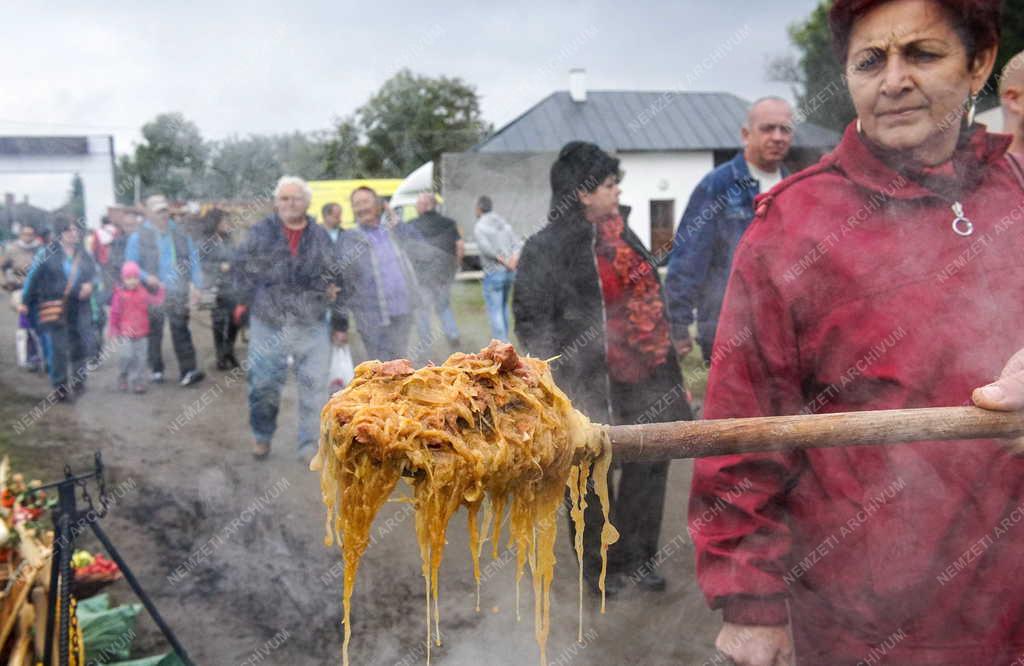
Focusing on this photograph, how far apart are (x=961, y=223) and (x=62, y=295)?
989 centimetres

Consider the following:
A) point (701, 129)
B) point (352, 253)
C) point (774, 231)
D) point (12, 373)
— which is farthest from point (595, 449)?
point (701, 129)

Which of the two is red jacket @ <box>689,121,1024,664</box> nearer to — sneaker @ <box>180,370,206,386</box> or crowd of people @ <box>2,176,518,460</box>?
crowd of people @ <box>2,176,518,460</box>

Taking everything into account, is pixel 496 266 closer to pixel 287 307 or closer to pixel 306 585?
pixel 287 307

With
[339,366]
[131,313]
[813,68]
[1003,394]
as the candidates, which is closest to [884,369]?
[1003,394]

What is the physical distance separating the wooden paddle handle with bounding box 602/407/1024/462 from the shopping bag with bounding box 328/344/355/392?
4919 mm

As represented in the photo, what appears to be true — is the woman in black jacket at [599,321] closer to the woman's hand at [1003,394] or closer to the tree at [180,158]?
the woman's hand at [1003,394]

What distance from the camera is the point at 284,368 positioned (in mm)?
6887

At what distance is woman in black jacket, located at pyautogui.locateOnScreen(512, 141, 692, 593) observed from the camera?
14.9 feet

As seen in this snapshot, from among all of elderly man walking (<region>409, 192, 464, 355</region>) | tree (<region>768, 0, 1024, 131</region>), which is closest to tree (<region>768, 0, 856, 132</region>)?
tree (<region>768, 0, 1024, 131</region>)

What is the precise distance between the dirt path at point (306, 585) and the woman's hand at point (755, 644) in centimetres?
179

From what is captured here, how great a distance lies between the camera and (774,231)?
228 centimetres

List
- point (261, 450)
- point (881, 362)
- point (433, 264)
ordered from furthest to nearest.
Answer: point (433, 264)
point (261, 450)
point (881, 362)

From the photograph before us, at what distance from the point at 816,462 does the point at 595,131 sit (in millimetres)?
24224

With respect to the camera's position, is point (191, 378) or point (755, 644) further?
point (191, 378)
